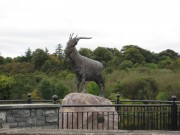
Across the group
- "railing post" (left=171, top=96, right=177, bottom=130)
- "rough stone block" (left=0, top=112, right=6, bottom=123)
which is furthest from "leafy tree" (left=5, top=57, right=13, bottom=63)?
"rough stone block" (left=0, top=112, right=6, bottom=123)

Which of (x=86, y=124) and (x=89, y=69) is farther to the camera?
(x=89, y=69)

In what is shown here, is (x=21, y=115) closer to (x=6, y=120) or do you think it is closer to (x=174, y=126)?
(x=6, y=120)

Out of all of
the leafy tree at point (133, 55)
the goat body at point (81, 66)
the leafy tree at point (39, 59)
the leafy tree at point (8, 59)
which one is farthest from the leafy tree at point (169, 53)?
the goat body at point (81, 66)

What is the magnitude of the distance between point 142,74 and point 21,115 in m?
20.7

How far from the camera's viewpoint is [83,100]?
12.9 metres

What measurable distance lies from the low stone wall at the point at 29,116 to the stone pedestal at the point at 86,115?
1528mm

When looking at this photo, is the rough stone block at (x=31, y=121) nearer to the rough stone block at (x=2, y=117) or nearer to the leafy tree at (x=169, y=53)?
the rough stone block at (x=2, y=117)

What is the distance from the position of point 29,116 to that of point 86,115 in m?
2.77

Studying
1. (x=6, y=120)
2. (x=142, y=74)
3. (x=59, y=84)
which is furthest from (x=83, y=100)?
(x=142, y=74)

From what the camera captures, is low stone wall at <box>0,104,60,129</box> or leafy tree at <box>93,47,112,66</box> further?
leafy tree at <box>93,47,112,66</box>

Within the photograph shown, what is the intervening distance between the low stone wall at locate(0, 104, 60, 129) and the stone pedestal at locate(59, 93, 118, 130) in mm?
1528

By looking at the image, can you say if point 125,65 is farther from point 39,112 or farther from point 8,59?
point 39,112

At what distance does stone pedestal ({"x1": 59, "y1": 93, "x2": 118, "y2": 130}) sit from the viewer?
41.0 feet

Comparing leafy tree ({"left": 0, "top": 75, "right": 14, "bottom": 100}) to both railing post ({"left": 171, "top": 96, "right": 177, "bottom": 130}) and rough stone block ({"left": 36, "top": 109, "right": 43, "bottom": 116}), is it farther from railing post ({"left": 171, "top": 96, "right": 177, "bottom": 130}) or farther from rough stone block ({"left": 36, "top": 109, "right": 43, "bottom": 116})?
rough stone block ({"left": 36, "top": 109, "right": 43, "bottom": 116})
